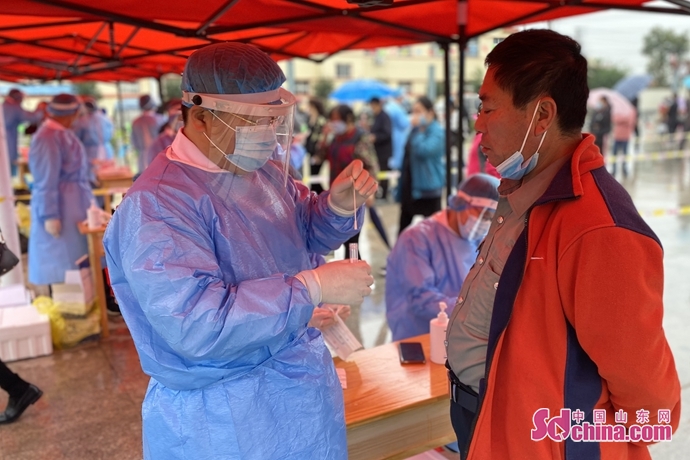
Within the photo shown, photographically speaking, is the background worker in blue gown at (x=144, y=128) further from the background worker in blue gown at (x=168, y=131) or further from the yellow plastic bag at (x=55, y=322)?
the yellow plastic bag at (x=55, y=322)

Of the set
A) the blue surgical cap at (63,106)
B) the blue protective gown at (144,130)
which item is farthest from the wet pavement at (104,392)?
the blue protective gown at (144,130)

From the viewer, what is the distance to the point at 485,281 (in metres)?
1.46

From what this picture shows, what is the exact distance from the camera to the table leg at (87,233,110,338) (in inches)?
170

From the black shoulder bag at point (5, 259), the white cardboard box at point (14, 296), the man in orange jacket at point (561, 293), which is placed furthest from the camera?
the white cardboard box at point (14, 296)

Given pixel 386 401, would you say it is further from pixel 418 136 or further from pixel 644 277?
pixel 418 136

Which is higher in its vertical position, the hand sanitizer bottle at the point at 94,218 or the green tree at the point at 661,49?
the green tree at the point at 661,49

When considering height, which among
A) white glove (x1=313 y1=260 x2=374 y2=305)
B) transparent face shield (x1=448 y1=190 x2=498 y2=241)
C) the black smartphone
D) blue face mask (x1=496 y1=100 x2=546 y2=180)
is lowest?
the black smartphone

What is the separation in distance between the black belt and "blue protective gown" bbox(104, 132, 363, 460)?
0.31 metres

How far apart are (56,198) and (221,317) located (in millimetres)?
4200

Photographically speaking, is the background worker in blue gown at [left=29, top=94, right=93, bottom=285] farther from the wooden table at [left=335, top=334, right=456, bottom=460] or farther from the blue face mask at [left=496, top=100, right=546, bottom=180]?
the blue face mask at [left=496, top=100, right=546, bottom=180]

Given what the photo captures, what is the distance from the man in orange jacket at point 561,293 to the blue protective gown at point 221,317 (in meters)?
0.44

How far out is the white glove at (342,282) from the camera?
1.39m

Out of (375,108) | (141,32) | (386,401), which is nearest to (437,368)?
(386,401)

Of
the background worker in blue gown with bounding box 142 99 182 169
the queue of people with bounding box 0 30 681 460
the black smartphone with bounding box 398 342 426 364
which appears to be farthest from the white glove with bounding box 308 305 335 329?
the background worker in blue gown with bounding box 142 99 182 169
